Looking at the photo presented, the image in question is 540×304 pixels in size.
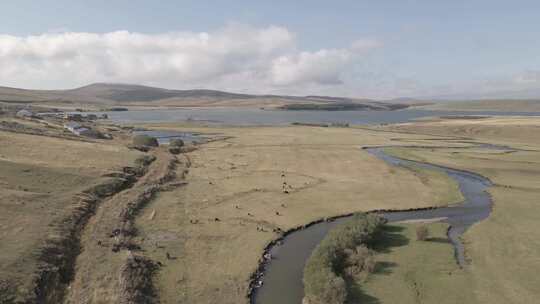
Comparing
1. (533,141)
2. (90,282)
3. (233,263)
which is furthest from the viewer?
(533,141)

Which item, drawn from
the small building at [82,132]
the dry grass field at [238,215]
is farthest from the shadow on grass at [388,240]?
the small building at [82,132]

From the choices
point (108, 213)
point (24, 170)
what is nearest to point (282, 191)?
point (108, 213)

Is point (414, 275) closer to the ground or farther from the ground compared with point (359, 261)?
closer to the ground

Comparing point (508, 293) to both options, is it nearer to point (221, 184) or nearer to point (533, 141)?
point (221, 184)

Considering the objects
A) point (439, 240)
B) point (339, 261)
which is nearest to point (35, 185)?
point (339, 261)

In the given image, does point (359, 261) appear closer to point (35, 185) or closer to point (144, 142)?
point (35, 185)
